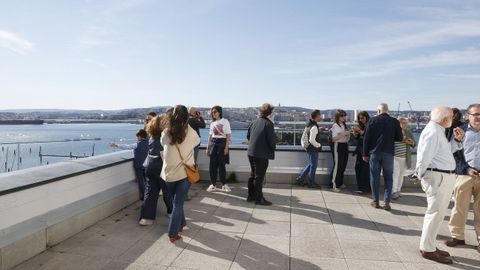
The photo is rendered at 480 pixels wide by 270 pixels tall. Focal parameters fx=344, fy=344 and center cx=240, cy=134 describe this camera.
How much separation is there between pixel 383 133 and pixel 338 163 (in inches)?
66.4

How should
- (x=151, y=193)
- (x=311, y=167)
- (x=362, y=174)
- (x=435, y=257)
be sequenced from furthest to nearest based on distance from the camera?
1. (x=311, y=167)
2. (x=362, y=174)
3. (x=151, y=193)
4. (x=435, y=257)

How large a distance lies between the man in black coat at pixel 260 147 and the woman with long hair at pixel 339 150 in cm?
192

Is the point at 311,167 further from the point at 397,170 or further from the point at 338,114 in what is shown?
the point at 397,170

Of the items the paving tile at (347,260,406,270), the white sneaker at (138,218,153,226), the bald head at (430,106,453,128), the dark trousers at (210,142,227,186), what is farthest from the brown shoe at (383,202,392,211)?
the white sneaker at (138,218,153,226)

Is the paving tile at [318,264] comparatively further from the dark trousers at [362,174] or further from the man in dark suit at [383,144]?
the dark trousers at [362,174]

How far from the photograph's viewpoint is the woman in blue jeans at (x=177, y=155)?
13.6 feet

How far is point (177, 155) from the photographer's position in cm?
421

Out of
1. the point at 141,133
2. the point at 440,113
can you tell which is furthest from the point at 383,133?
the point at 141,133

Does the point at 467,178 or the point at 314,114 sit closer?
the point at 467,178

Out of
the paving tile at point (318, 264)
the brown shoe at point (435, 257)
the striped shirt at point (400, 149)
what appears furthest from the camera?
the striped shirt at point (400, 149)

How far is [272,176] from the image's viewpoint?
8008mm

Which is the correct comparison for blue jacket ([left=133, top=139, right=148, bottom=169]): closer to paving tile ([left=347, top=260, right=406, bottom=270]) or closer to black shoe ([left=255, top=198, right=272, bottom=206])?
black shoe ([left=255, top=198, right=272, bottom=206])

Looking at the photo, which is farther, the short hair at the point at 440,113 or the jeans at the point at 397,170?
the jeans at the point at 397,170

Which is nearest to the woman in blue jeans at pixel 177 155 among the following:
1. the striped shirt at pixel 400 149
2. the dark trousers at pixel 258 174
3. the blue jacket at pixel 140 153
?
the blue jacket at pixel 140 153
